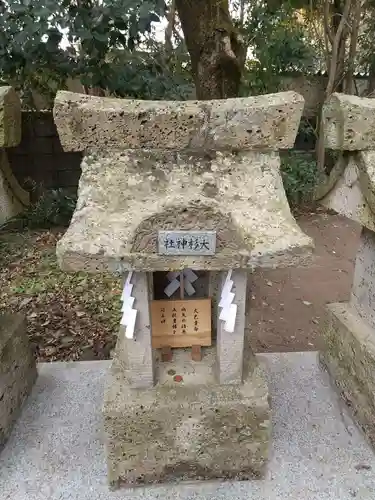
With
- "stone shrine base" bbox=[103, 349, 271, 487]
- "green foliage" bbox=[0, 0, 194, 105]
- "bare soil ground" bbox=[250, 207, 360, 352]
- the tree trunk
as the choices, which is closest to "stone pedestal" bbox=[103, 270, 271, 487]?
"stone shrine base" bbox=[103, 349, 271, 487]

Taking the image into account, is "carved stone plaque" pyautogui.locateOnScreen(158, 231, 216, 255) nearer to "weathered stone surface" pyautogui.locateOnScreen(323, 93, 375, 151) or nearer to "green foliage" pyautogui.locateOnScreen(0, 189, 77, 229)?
"weathered stone surface" pyautogui.locateOnScreen(323, 93, 375, 151)


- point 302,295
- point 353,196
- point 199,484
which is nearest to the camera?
point 353,196

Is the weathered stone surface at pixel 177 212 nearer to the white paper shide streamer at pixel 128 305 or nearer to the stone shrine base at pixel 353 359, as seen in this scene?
the white paper shide streamer at pixel 128 305

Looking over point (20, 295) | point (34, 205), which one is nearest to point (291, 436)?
point (20, 295)

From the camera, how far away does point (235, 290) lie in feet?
6.31

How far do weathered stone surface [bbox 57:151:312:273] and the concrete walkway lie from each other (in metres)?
1.17

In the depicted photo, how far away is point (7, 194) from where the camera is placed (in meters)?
2.02

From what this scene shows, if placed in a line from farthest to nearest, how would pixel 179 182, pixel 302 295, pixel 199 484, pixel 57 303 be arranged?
pixel 302 295 → pixel 57 303 → pixel 199 484 → pixel 179 182

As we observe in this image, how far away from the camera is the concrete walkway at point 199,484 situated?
2084 millimetres

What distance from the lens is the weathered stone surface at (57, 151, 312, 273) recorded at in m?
1.57

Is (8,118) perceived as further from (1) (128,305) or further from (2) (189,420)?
(2) (189,420)

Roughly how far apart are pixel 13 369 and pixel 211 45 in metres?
3.29

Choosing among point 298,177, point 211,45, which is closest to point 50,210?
point 211,45

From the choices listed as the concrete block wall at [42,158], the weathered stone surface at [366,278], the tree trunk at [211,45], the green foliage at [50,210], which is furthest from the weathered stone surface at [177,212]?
the concrete block wall at [42,158]
